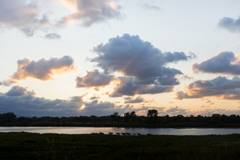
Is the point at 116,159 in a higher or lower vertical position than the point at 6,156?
higher

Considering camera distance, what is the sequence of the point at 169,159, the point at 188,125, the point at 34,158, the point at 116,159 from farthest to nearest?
the point at 188,125, the point at 34,158, the point at 116,159, the point at 169,159

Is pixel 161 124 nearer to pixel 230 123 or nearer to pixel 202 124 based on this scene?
pixel 202 124

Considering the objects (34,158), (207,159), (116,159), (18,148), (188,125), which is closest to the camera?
(207,159)

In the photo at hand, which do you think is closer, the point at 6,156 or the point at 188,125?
the point at 6,156

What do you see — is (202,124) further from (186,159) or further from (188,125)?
(186,159)

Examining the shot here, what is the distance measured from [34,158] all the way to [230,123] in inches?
8440

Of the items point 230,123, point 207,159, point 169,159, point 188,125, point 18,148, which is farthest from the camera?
point 230,123

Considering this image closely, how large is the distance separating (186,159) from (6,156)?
61.9 ft

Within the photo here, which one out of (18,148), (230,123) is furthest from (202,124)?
(18,148)

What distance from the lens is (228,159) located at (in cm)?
1191

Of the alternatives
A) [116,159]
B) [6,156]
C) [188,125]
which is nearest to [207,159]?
[116,159]

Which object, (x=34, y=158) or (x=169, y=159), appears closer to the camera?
(x=169, y=159)

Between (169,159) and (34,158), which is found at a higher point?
(169,159)

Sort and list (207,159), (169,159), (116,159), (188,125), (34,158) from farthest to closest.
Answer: (188,125)
(34,158)
(116,159)
(169,159)
(207,159)
